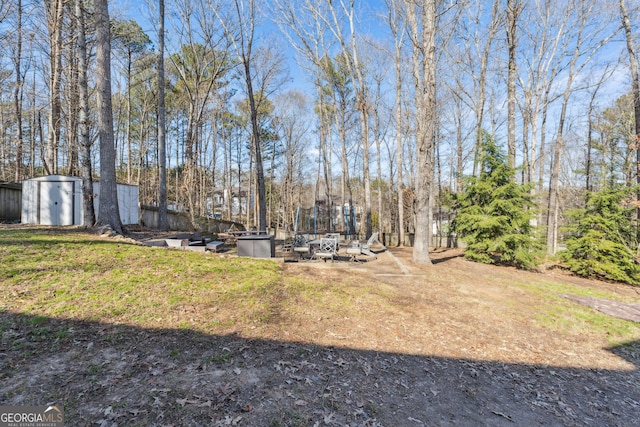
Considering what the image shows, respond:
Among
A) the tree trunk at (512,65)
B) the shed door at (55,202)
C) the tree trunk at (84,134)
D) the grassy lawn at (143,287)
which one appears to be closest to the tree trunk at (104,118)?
the tree trunk at (84,134)

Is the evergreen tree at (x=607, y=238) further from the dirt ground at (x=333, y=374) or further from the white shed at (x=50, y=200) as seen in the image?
the white shed at (x=50, y=200)

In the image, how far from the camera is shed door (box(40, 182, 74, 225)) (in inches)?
424

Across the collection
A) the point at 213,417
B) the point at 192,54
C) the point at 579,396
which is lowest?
the point at 579,396

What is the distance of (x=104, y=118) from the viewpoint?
759 centimetres

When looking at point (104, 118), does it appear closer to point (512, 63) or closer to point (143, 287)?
point (143, 287)

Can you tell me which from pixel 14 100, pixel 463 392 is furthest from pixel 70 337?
pixel 14 100

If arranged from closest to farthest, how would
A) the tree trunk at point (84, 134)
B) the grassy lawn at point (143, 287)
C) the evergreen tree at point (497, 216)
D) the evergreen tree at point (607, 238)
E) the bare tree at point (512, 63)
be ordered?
the grassy lawn at point (143, 287), the tree trunk at point (84, 134), the evergreen tree at point (607, 238), the evergreen tree at point (497, 216), the bare tree at point (512, 63)

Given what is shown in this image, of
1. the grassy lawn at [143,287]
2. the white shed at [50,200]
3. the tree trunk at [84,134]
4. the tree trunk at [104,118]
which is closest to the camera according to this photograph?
the grassy lawn at [143,287]

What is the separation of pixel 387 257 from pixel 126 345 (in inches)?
355

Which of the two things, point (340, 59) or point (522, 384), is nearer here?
point (522, 384)

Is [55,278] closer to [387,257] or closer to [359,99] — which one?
[387,257]

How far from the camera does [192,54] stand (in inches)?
747

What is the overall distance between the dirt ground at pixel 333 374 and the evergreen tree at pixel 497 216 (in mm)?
6328

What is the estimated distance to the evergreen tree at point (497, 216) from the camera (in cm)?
1035
